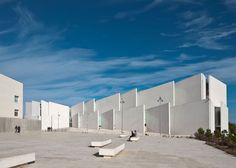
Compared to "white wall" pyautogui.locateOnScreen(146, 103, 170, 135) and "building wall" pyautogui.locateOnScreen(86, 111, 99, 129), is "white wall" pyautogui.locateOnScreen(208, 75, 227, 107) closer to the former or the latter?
"white wall" pyautogui.locateOnScreen(146, 103, 170, 135)

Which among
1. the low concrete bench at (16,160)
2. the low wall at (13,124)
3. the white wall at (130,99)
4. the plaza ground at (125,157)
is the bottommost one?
the low wall at (13,124)

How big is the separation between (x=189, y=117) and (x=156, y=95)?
12.9m

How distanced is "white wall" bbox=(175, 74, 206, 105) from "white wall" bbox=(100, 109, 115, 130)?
63.9ft

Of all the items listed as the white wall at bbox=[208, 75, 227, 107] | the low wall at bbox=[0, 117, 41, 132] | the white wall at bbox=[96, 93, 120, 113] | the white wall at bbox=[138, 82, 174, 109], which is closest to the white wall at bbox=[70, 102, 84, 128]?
the white wall at bbox=[96, 93, 120, 113]

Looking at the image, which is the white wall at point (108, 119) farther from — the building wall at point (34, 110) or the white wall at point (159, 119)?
the building wall at point (34, 110)

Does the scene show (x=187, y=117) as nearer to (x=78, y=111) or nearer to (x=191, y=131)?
(x=191, y=131)

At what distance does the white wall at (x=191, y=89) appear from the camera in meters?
52.2

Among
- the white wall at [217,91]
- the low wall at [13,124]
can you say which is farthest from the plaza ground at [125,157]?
the white wall at [217,91]

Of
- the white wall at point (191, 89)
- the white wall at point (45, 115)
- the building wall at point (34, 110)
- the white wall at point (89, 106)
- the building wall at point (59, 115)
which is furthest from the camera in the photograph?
the white wall at point (89, 106)

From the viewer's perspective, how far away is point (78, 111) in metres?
102

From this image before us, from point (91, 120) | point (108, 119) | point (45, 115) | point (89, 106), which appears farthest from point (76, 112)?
point (108, 119)

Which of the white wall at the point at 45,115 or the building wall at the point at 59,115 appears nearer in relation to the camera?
the white wall at the point at 45,115

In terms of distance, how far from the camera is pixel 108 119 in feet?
254

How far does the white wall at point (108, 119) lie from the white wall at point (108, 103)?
156 cm
